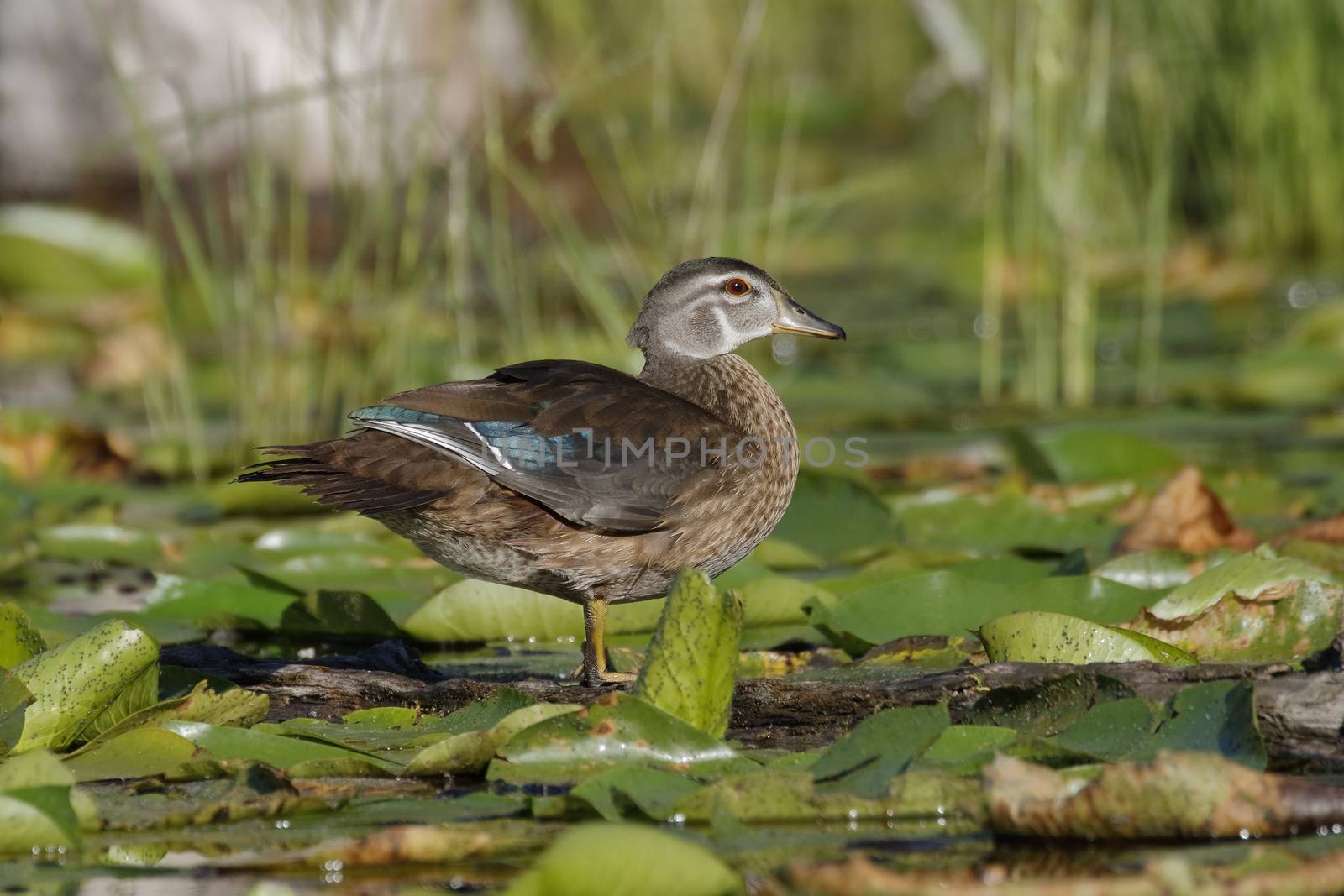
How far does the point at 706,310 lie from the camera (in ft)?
16.4

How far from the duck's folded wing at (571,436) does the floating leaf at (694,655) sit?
91 cm

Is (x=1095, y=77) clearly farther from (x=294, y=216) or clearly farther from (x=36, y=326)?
(x=36, y=326)

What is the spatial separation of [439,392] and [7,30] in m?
9.65

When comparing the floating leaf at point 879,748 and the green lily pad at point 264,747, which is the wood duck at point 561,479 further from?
the floating leaf at point 879,748

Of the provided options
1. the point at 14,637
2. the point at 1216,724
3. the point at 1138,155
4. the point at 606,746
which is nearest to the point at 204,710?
the point at 14,637

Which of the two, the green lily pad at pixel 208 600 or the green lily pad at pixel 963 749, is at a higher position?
the green lily pad at pixel 208 600

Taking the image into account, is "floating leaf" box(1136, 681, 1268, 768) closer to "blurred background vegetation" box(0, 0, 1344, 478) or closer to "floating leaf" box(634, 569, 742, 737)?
"floating leaf" box(634, 569, 742, 737)

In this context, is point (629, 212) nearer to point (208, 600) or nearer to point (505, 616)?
point (505, 616)

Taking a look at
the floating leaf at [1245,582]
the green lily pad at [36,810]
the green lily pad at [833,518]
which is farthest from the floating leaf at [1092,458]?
the green lily pad at [36,810]

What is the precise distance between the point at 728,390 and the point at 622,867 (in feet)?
8.22

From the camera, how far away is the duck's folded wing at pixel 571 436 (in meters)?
4.04

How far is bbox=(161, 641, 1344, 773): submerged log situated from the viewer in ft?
10.7

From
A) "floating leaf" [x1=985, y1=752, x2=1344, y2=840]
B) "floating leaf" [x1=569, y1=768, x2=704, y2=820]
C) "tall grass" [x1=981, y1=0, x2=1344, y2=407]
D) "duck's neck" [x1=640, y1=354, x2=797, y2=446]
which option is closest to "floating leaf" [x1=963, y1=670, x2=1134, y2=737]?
"floating leaf" [x1=985, y1=752, x2=1344, y2=840]

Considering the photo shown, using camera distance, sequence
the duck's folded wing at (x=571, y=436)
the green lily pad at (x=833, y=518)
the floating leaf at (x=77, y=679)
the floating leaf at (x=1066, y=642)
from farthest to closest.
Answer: the green lily pad at (x=833, y=518)
the duck's folded wing at (x=571, y=436)
the floating leaf at (x=1066, y=642)
the floating leaf at (x=77, y=679)
